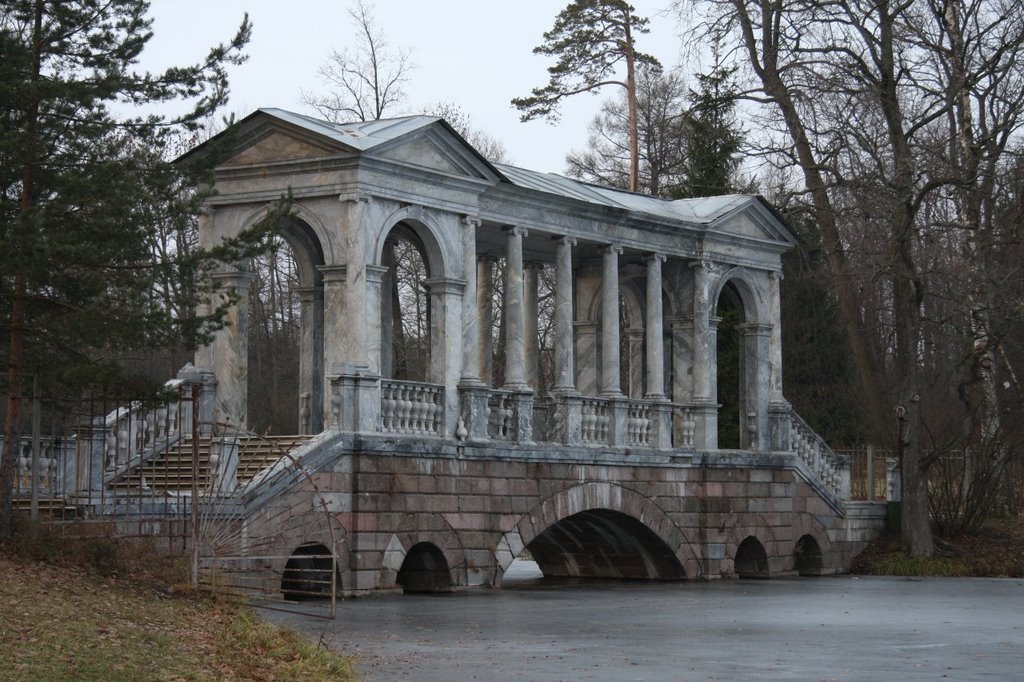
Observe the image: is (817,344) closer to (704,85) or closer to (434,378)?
(704,85)

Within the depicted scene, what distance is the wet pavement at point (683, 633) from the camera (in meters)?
14.6

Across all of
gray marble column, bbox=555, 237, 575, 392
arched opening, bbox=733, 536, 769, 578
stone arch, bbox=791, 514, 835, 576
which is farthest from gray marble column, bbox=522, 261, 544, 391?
stone arch, bbox=791, 514, 835, 576

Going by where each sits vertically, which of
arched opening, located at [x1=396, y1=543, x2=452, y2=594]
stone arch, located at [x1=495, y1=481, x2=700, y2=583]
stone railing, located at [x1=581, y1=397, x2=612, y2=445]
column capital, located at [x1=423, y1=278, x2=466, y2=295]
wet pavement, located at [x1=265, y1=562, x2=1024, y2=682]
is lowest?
wet pavement, located at [x1=265, y1=562, x2=1024, y2=682]

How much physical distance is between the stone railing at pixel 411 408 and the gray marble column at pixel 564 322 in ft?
11.0

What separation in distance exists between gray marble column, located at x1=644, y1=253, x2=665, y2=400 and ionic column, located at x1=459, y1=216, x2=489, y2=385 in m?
5.03

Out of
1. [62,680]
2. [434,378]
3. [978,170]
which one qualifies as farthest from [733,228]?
[62,680]

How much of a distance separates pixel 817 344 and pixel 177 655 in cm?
3453

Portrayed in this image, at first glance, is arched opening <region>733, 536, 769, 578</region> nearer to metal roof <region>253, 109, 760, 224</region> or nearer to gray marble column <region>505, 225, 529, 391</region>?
metal roof <region>253, 109, 760, 224</region>

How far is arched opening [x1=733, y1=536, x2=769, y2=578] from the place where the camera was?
103ft

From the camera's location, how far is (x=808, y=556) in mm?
32625

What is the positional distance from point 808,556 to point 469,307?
403 inches

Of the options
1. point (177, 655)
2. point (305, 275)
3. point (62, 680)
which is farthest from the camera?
point (305, 275)

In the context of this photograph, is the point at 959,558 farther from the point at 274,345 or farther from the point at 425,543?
the point at 274,345

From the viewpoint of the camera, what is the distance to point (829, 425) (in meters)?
45.5
